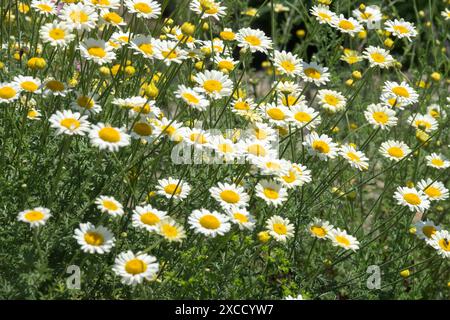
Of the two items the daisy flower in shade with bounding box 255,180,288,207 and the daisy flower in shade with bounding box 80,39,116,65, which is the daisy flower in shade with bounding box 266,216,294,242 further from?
the daisy flower in shade with bounding box 80,39,116,65

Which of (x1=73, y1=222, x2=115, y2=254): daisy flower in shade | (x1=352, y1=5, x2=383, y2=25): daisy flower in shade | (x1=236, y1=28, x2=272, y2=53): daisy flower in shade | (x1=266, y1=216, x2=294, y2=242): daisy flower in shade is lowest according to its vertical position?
(x1=73, y1=222, x2=115, y2=254): daisy flower in shade

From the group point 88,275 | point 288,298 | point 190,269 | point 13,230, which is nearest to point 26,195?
point 13,230

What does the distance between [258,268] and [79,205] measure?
1.00 metres

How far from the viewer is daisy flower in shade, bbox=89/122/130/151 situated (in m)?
2.61

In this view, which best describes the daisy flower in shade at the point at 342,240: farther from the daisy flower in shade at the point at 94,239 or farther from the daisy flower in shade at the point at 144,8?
the daisy flower in shade at the point at 144,8

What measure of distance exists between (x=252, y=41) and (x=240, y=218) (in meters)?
1.00

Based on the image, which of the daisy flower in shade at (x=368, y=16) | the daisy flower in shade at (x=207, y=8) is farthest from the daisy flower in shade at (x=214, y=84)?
the daisy flower in shade at (x=368, y=16)

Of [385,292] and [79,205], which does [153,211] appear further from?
[385,292]

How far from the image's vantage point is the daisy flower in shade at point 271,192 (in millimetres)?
2871

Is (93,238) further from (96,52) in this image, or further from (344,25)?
(344,25)

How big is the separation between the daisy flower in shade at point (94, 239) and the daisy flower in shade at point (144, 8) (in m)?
1.02

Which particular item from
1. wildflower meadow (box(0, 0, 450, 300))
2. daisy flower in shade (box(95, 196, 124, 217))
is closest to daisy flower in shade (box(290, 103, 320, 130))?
wildflower meadow (box(0, 0, 450, 300))

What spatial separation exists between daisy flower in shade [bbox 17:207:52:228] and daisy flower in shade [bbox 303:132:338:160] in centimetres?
127

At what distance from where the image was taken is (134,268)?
2502 millimetres
